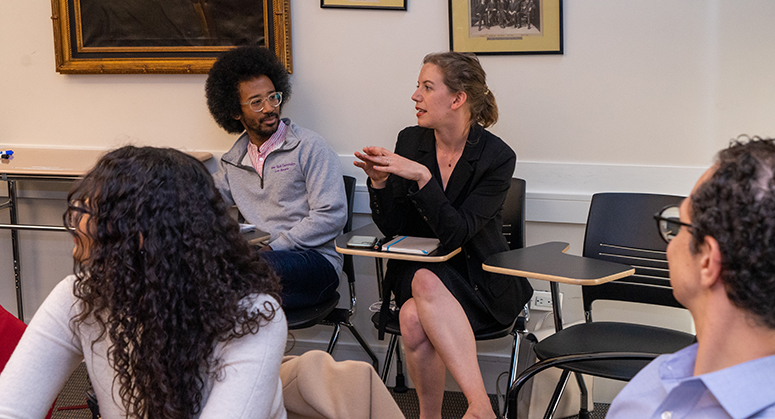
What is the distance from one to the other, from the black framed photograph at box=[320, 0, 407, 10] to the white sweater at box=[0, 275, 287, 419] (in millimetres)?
2021

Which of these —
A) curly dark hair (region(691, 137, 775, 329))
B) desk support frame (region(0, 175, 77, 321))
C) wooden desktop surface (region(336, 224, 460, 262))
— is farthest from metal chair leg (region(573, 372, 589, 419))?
desk support frame (region(0, 175, 77, 321))

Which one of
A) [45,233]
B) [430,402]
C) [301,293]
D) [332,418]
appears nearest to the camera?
[332,418]

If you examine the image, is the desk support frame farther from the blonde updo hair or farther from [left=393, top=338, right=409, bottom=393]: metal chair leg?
the blonde updo hair

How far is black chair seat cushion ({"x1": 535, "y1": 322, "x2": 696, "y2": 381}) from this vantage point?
72.2 inches

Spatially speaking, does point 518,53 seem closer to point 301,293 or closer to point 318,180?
point 318,180

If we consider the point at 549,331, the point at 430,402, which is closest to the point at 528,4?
the point at 549,331

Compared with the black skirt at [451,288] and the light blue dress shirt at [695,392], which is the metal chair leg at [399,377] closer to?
the black skirt at [451,288]

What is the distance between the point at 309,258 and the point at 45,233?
5.39ft

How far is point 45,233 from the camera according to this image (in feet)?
10.9

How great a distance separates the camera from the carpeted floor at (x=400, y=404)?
264 cm

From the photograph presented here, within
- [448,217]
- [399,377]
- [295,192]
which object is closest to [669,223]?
[448,217]

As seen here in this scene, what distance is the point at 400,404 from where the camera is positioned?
2.78 meters

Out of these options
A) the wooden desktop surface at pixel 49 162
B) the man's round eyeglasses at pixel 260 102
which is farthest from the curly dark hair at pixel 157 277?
the man's round eyeglasses at pixel 260 102

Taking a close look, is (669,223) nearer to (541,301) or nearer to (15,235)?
(541,301)
